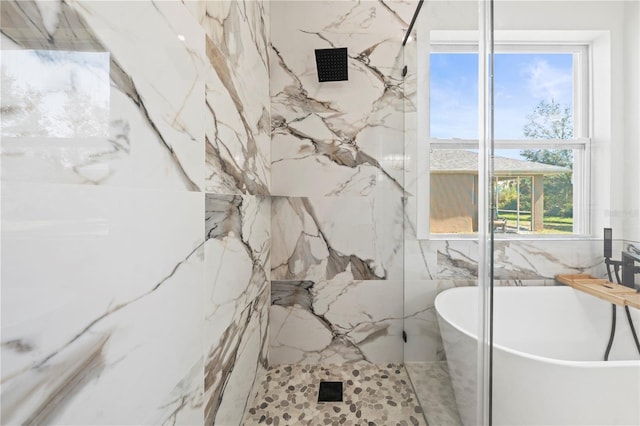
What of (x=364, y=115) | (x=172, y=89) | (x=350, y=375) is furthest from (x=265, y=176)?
(x=350, y=375)

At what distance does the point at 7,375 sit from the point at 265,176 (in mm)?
1473

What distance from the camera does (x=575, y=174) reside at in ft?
2.06

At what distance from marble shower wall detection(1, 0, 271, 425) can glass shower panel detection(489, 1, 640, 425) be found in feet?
2.89

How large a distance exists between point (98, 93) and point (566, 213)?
0.96 m

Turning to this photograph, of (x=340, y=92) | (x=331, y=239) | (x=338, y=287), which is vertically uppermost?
(x=340, y=92)

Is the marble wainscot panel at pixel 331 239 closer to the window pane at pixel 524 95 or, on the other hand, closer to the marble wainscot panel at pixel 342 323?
the marble wainscot panel at pixel 342 323

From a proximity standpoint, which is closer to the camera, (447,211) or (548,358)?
(548,358)

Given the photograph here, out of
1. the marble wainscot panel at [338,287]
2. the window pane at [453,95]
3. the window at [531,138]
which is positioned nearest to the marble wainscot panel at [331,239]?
the marble wainscot panel at [338,287]

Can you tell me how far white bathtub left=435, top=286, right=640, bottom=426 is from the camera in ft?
1.85

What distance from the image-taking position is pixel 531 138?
2.43 feet

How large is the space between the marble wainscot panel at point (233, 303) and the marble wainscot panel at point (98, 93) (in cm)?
32

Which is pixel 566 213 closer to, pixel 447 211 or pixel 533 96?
pixel 533 96

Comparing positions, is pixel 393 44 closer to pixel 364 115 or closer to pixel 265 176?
pixel 364 115

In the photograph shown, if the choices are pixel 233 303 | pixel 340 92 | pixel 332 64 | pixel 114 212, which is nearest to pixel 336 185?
pixel 340 92
